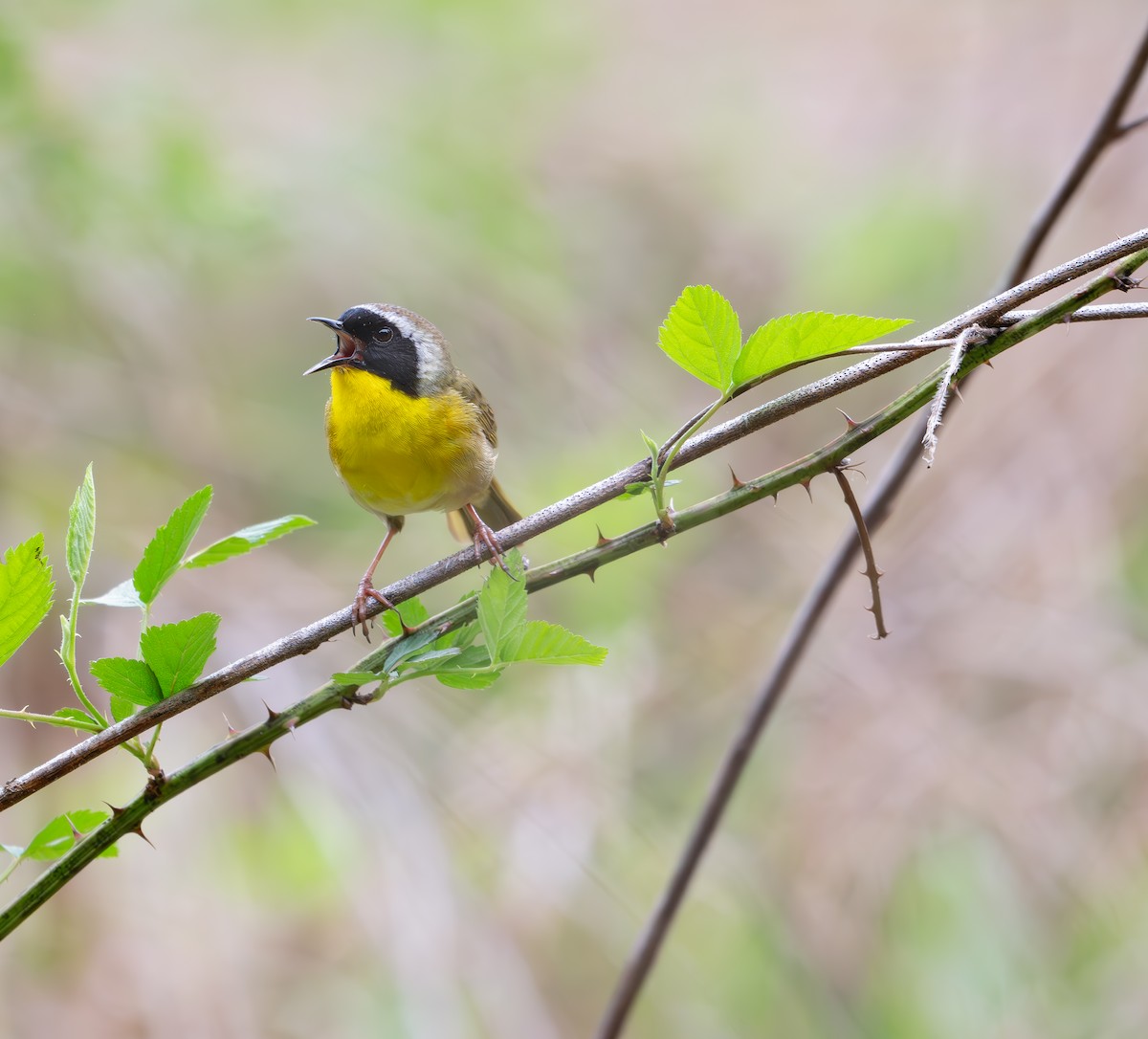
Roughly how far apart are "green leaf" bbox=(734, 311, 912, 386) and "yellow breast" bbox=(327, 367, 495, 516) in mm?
1879

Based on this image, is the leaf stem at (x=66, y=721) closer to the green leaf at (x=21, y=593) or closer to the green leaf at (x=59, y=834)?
the green leaf at (x=21, y=593)

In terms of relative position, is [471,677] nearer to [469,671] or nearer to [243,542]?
[469,671]

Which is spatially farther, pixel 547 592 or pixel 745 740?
pixel 547 592

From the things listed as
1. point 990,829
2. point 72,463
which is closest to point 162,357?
point 72,463

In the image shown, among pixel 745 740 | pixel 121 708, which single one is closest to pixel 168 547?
pixel 121 708

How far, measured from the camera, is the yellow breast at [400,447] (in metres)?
3.27

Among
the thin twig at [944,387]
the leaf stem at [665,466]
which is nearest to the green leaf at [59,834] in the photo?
the leaf stem at [665,466]

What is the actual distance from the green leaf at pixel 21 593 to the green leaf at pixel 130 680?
95 millimetres

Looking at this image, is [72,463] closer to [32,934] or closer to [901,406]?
[32,934]

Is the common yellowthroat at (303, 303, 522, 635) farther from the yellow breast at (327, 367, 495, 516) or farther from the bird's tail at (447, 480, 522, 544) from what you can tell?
the bird's tail at (447, 480, 522, 544)

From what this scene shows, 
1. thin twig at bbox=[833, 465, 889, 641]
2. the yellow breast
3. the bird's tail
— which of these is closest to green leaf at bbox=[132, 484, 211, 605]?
thin twig at bbox=[833, 465, 889, 641]

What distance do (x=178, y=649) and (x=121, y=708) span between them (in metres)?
0.17

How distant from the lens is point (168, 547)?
1.54m

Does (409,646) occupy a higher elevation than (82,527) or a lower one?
lower
